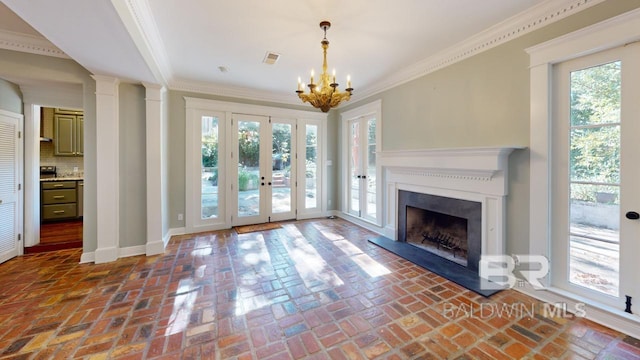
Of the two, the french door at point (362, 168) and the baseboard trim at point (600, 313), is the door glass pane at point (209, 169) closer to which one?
the french door at point (362, 168)

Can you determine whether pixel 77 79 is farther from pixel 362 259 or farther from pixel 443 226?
pixel 443 226

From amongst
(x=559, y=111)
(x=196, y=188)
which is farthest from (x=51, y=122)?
(x=559, y=111)

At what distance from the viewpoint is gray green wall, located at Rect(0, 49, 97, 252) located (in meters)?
2.88

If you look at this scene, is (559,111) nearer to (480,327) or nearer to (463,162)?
(463,162)

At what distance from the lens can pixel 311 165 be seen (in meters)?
5.68

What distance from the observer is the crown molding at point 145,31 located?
1983mm

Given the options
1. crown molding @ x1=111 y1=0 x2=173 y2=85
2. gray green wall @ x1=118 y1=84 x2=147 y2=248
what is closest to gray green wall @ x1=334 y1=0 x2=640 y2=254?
crown molding @ x1=111 y1=0 x2=173 y2=85

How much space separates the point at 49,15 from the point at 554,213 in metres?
4.61

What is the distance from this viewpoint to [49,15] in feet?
6.05

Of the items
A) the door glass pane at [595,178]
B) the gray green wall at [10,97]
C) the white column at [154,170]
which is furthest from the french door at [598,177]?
the gray green wall at [10,97]

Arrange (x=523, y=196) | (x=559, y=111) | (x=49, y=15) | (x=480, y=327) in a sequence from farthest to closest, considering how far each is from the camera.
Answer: (x=523, y=196) < (x=559, y=111) < (x=480, y=327) < (x=49, y=15)

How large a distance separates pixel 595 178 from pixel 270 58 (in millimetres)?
3753

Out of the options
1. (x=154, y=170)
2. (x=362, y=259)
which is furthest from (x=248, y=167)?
(x=362, y=259)

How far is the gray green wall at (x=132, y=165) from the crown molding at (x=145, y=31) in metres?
0.49
